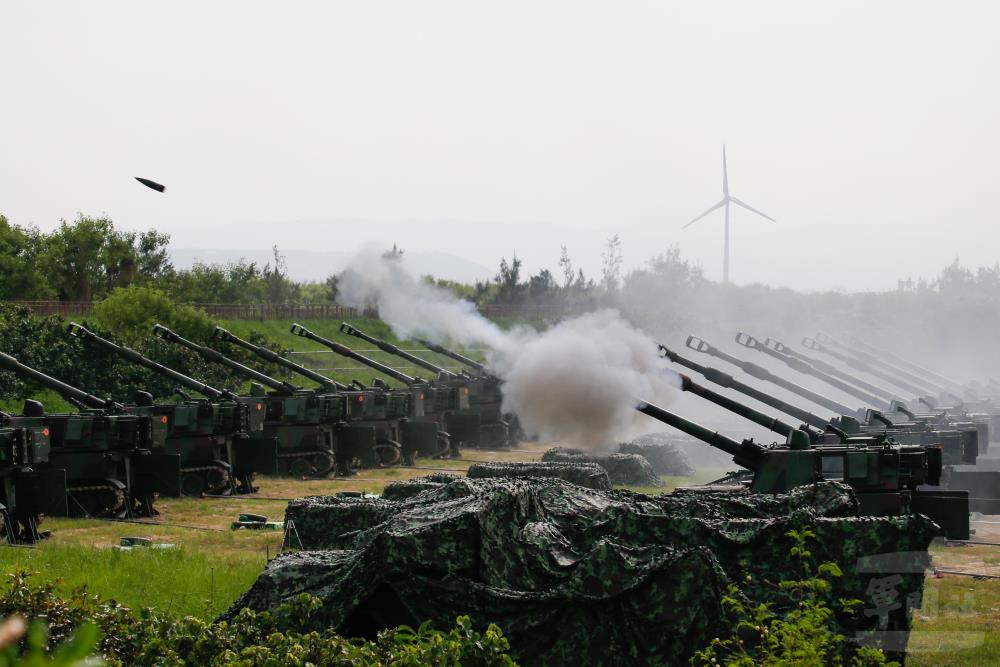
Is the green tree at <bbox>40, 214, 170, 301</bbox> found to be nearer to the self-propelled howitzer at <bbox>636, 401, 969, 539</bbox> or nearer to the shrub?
the shrub

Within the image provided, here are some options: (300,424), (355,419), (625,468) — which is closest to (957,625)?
(625,468)

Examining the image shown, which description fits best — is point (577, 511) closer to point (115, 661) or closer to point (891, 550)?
point (891, 550)

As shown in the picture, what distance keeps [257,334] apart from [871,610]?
35.8m

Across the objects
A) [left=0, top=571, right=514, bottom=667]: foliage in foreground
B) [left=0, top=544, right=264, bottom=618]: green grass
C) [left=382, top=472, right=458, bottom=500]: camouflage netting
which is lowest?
[left=0, top=544, right=264, bottom=618]: green grass

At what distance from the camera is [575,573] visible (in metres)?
8.47

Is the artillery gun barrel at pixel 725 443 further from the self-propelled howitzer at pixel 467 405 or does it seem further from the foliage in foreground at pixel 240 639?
the self-propelled howitzer at pixel 467 405

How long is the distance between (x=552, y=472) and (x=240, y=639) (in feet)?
42.5

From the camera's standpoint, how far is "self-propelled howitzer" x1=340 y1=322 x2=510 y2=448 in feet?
105

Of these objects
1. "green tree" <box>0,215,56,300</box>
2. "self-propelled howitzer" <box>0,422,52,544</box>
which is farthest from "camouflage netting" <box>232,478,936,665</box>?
"green tree" <box>0,215,56,300</box>

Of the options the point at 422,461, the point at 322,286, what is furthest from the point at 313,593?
the point at 322,286

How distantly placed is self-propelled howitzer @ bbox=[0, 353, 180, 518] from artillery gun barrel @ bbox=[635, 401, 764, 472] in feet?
28.2

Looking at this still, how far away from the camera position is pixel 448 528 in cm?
884

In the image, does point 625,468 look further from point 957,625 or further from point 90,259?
point 90,259

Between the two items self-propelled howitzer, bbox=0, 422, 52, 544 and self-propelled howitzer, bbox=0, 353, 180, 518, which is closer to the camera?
self-propelled howitzer, bbox=0, 422, 52, 544
